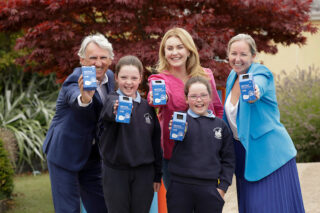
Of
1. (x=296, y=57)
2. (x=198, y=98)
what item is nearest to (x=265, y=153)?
(x=198, y=98)

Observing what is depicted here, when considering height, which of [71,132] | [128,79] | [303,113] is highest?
[128,79]

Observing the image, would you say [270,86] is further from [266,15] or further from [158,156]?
[266,15]

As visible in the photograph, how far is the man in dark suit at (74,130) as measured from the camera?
10.8ft

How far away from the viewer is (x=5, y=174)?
5754 millimetres

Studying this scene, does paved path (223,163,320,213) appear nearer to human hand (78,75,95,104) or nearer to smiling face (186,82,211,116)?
smiling face (186,82,211,116)

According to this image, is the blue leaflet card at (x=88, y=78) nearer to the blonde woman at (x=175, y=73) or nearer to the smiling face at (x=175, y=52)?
the blonde woman at (x=175, y=73)

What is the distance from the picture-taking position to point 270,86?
10.7ft

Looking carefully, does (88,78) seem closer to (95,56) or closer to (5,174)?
(95,56)

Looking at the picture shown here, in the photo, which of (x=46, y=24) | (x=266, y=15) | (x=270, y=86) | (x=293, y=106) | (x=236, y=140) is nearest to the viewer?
(x=270, y=86)

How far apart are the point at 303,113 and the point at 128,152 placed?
5565mm

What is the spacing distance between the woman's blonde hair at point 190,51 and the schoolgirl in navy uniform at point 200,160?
26 centimetres

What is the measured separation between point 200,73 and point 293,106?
4997mm

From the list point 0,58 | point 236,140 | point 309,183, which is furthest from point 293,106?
point 0,58

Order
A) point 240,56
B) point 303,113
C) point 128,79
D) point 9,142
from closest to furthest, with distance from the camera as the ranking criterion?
point 128,79 → point 240,56 → point 9,142 → point 303,113
